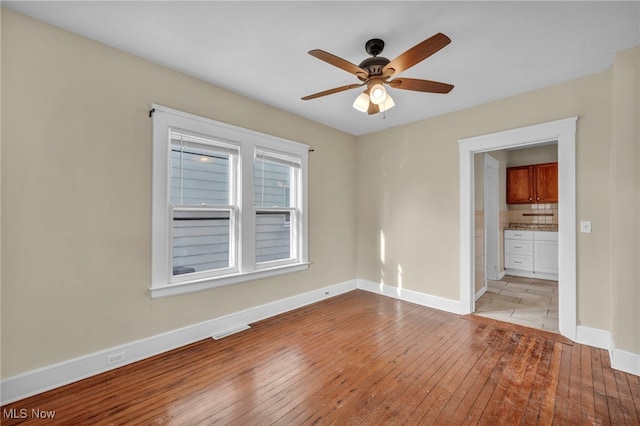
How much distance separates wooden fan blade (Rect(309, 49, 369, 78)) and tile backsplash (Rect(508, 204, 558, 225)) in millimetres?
5852

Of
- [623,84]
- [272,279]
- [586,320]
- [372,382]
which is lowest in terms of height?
[372,382]

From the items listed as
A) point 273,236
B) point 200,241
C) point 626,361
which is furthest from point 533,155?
point 200,241

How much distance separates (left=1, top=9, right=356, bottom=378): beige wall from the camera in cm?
200

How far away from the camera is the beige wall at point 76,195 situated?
2.00 meters

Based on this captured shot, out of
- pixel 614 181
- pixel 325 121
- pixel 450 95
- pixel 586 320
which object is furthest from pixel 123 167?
pixel 586 320

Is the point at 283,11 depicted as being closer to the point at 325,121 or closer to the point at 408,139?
the point at 325,121

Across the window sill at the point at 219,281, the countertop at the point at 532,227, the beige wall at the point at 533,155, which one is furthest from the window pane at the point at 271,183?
the beige wall at the point at 533,155

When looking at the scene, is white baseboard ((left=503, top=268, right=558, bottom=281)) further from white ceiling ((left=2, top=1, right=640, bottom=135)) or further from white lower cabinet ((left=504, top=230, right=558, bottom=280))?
white ceiling ((left=2, top=1, right=640, bottom=135))

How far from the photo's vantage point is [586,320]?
284cm

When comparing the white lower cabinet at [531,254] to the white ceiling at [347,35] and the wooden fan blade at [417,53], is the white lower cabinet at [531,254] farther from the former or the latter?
the wooden fan blade at [417,53]

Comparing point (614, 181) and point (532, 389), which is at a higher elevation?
point (614, 181)

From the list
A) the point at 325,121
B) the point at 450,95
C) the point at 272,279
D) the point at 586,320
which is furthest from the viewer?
the point at 325,121

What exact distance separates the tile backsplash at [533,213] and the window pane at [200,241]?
20.7 feet

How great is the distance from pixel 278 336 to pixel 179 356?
975 millimetres
